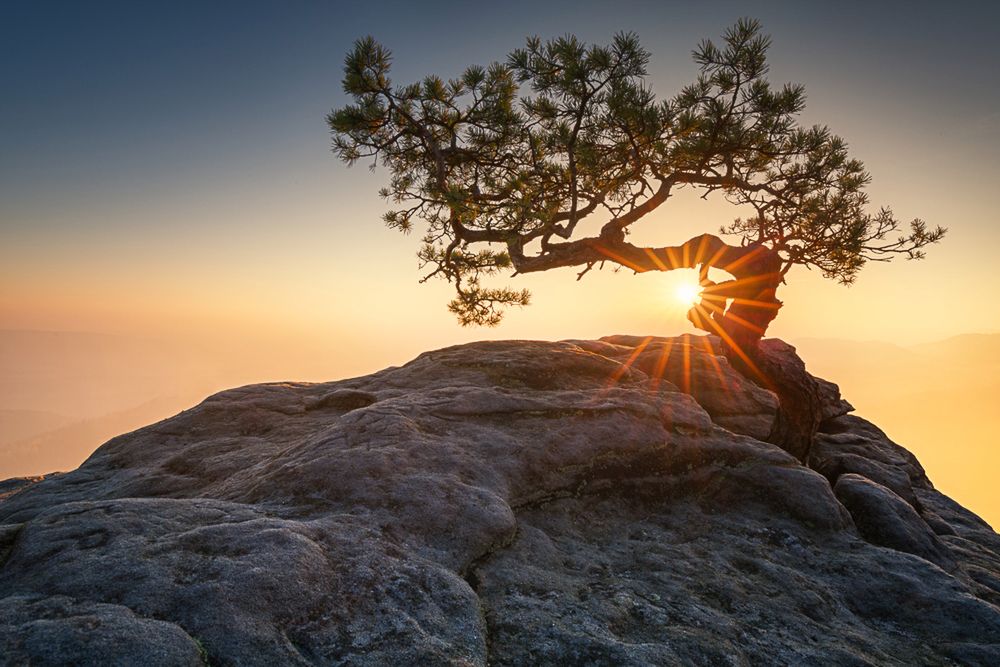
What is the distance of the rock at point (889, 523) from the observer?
8352 millimetres

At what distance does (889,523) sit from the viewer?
28.3 feet

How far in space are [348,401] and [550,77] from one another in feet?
28.4

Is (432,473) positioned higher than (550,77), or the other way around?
(550,77)

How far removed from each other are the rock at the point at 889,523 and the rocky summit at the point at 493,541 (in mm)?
38

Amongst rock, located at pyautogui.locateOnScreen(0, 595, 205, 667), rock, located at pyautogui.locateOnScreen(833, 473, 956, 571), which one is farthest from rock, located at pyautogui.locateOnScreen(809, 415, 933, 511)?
rock, located at pyautogui.locateOnScreen(0, 595, 205, 667)

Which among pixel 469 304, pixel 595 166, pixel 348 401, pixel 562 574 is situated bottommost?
pixel 562 574

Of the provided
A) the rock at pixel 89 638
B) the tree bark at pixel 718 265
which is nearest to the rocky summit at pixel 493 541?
the rock at pixel 89 638

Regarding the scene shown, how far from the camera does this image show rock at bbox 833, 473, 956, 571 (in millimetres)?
8352

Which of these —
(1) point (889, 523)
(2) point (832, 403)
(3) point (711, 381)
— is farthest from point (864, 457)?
(1) point (889, 523)

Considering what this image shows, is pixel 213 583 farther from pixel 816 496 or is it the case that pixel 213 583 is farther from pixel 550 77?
pixel 550 77

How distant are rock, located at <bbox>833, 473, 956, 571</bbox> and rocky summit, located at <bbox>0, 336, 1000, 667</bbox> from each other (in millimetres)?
38

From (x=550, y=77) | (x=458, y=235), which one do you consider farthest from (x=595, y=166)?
(x=458, y=235)

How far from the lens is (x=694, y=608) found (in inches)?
221

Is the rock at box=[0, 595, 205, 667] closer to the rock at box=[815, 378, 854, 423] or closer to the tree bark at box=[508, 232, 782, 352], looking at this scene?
the tree bark at box=[508, 232, 782, 352]
